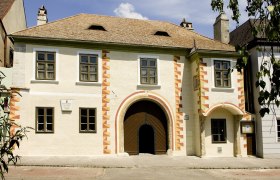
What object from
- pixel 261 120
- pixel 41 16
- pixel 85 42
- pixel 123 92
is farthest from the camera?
pixel 41 16

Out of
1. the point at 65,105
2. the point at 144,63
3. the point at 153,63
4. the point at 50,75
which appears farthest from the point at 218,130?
the point at 50,75

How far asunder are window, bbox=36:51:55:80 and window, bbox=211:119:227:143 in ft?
33.2

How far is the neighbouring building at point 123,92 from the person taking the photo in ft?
61.1

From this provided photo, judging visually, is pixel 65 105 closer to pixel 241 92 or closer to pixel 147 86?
pixel 147 86

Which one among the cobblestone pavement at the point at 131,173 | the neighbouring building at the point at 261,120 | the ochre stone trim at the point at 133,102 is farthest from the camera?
the neighbouring building at the point at 261,120

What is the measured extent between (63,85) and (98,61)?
248cm

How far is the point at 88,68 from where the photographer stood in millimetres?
19656

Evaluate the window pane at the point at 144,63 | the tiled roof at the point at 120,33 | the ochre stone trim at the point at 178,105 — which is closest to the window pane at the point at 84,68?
the tiled roof at the point at 120,33

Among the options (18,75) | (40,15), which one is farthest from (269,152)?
(40,15)

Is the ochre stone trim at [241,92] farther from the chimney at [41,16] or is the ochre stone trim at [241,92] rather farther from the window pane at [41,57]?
the chimney at [41,16]

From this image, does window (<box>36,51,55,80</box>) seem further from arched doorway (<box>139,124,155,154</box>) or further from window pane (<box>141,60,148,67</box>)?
arched doorway (<box>139,124,155,154</box>)

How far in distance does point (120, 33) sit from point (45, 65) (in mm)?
5205

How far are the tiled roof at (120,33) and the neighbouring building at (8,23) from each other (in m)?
3.79

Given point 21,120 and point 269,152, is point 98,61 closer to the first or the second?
point 21,120
